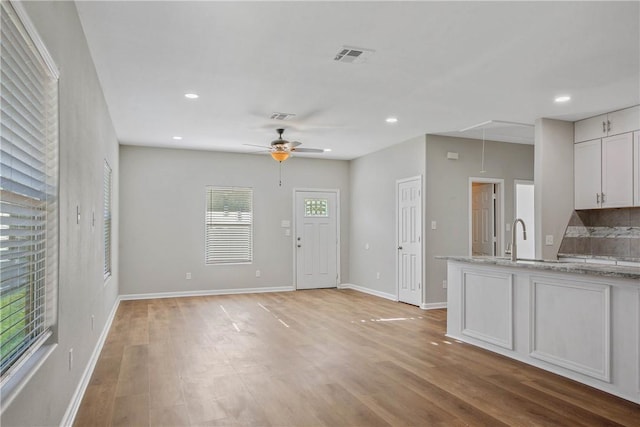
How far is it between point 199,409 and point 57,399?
35.4 inches

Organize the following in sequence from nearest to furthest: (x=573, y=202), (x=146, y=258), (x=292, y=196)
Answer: (x=573, y=202) → (x=146, y=258) → (x=292, y=196)

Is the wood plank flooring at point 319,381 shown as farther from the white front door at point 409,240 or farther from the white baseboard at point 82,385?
the white front door at point 409,240

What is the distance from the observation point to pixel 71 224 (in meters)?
2.86

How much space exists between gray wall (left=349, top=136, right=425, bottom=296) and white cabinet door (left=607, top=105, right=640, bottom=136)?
8.11ft

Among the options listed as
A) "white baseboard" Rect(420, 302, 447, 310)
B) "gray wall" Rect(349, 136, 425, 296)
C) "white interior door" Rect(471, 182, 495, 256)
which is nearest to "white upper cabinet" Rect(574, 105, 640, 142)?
"white interior door" Rect(471, 182, 495, 256)

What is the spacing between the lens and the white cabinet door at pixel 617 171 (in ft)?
17.0

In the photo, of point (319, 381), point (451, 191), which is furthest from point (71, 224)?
point (451, 191)

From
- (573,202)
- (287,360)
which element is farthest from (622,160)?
(287,360)

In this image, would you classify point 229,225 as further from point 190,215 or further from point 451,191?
point 451,191

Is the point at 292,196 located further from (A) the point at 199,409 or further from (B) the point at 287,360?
(A) the point at 199,409

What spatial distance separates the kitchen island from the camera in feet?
10.6

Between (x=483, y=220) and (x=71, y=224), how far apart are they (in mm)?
6687

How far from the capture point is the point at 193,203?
809 cm

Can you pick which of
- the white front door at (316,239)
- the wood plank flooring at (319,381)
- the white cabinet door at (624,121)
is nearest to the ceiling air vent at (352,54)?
the wood plank flooring at (319,381)
